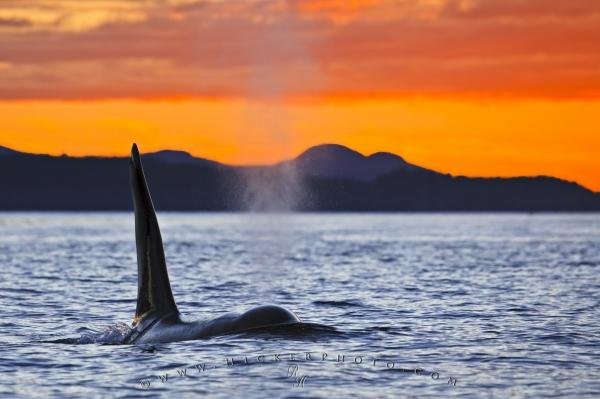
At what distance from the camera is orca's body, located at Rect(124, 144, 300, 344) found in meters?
25.7

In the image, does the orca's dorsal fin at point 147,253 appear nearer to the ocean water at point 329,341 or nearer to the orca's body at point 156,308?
the orca's body at point 156,308

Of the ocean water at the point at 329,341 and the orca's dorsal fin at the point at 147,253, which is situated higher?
the orca's dorsal fin at the point at 147,253

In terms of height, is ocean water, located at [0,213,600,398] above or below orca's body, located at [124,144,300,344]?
below

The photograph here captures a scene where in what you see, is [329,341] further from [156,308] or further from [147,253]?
[147,253]

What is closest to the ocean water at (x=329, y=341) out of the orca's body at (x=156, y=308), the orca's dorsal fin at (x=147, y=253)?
the orca's body at (x=156, y=308)

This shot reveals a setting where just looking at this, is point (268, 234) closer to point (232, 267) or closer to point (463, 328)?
→ point (232, 267)

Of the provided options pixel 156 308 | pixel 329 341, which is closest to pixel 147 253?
pixel 156 308

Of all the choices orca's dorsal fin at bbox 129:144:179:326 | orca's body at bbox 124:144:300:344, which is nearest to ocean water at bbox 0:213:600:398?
orca's body at bbox 124:144:300:344

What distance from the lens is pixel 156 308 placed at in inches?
1059

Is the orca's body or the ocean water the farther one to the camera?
the orca's body

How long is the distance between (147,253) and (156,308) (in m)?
1.47

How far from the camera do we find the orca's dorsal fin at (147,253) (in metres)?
25.7

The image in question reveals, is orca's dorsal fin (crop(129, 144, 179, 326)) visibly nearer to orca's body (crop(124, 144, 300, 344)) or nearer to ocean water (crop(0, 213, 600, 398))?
orca's body (crop(124, 144, 300, 344))

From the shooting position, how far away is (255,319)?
2570cm
